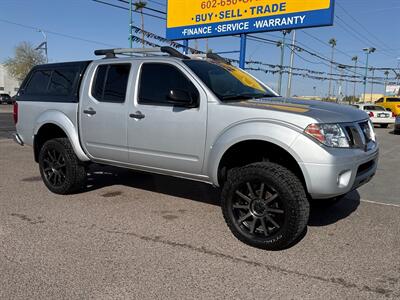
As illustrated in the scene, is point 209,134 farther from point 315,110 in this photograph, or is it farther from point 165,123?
point 315,110

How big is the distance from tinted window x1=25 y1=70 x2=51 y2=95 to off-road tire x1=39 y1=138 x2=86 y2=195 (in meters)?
0.90

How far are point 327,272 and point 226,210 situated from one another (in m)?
1.20

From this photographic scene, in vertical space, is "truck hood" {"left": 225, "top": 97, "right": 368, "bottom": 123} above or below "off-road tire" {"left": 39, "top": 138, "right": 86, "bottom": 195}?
above

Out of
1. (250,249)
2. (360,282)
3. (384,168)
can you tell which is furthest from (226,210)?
(384,168)

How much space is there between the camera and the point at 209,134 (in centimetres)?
433

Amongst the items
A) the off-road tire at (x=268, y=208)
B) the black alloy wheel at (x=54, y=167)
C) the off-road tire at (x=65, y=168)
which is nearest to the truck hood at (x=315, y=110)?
the off-road tire at (x=268, y=208)

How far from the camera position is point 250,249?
396 centimetres

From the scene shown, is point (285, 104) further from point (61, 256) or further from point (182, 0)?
point (182, 0)

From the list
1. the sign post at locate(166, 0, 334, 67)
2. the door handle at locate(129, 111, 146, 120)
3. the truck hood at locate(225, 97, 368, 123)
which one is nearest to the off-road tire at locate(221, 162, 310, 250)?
the truck hood at locate(225, 97, 368, 123)

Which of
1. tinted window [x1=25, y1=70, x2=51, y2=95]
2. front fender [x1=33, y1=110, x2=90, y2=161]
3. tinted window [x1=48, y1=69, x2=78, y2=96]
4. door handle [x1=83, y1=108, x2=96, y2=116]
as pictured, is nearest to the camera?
door handle [x1=83, y1=108, x2=96, y2=116]

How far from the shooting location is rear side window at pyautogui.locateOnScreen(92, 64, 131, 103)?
16.9 ft

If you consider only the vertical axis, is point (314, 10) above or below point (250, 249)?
above

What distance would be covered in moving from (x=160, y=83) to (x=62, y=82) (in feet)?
6.15

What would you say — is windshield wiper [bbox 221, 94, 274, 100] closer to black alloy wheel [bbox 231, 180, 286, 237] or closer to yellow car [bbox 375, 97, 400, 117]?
black alloy wheel [bbox 231, 180, 286, 237]
